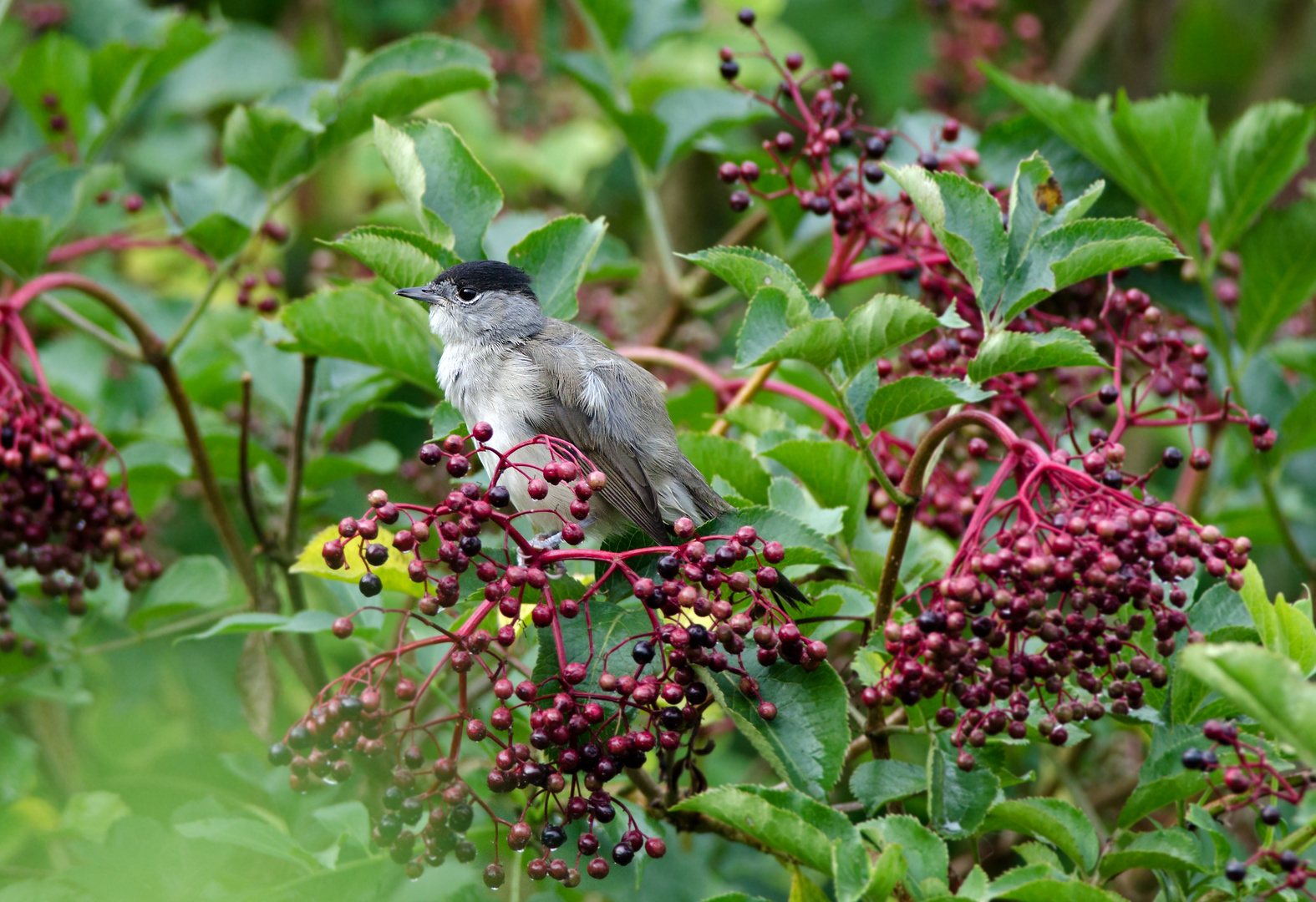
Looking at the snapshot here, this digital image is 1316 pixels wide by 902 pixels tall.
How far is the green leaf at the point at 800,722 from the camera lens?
2162 mm

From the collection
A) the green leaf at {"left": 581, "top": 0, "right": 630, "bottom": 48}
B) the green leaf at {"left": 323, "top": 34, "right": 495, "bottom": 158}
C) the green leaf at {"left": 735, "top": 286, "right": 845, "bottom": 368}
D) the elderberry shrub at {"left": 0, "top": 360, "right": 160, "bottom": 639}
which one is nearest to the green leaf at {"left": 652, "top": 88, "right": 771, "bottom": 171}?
the green leaf at {"left": 581, "top": 0, "right": 630, "bottom": 48}

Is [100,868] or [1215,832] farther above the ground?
[1215,832]

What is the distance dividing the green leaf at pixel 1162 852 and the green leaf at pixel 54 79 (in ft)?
12.1

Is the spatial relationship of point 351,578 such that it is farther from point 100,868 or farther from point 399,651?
point 100,868

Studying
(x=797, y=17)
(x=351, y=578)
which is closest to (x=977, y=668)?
(x=351, y=578)

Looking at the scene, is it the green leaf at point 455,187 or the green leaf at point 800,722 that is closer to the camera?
the green leaf at point 800,722

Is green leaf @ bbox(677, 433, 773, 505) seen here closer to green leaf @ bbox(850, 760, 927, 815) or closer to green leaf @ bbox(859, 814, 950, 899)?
green leaf @ bbox(850, 760, 927, 815)

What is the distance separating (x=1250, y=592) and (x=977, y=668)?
51 cm

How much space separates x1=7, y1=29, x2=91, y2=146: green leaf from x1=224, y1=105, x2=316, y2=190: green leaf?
1.03 meters

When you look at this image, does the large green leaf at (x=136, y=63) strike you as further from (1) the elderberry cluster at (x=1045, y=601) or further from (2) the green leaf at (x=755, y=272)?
(1) the elderberry cluster at (x=1045, y=601)

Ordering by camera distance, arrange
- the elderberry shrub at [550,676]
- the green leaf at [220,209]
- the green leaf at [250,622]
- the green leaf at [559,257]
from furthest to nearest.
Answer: the green leaf at [220,209]
the green leaf at [559,257]
the green leaf at [250,622]
the elderberry shrub at [550,676]

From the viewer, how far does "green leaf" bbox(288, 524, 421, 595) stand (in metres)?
2.42

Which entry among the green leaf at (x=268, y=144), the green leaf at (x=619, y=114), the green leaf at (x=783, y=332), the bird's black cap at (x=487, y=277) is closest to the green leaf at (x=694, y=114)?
the green leaf at (x=619, y=114)

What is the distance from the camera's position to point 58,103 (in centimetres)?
392
